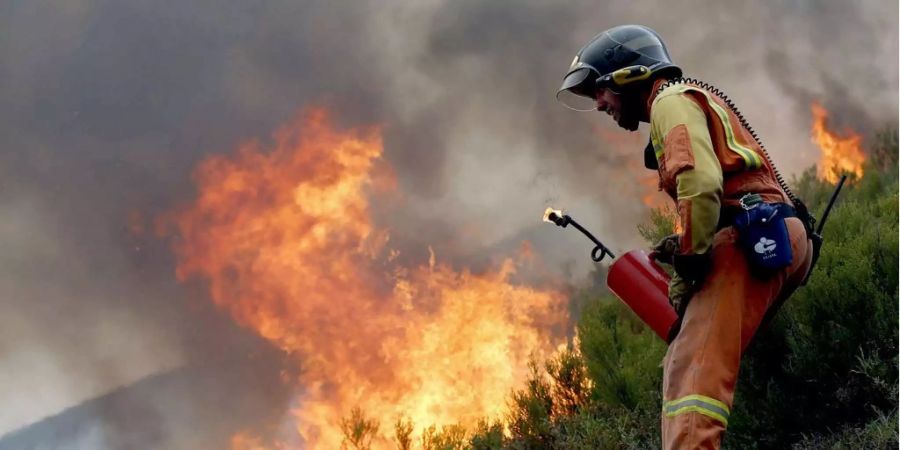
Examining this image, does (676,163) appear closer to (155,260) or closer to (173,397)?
(155,260)

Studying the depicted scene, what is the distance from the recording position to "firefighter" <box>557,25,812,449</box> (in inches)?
108

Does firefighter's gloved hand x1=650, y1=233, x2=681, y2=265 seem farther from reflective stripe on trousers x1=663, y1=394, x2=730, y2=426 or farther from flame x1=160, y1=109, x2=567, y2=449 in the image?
flame x1=160, y1=109, x2=567, y2=449

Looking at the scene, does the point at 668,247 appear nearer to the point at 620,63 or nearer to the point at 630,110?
the point at 630,110

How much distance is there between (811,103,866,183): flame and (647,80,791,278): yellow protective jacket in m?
17.2

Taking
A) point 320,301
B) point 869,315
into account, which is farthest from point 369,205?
point 869,315

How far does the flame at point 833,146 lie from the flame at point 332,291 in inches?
414

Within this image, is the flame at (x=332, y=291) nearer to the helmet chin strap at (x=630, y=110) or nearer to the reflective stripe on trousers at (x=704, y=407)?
the helmet chin strap at (x=630, y=110)

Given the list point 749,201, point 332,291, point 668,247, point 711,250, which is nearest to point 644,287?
point 668,247

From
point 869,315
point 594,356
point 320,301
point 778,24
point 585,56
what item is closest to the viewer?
point 585,56

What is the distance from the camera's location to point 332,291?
11500 mm

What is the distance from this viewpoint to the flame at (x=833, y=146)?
19.0 m

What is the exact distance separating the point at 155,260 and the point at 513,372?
5601 mm

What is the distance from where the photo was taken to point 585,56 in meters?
3.61

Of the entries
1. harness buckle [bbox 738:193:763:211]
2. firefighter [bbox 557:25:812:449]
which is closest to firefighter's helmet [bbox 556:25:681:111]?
firefighter [bbox 557:25:812:449]
